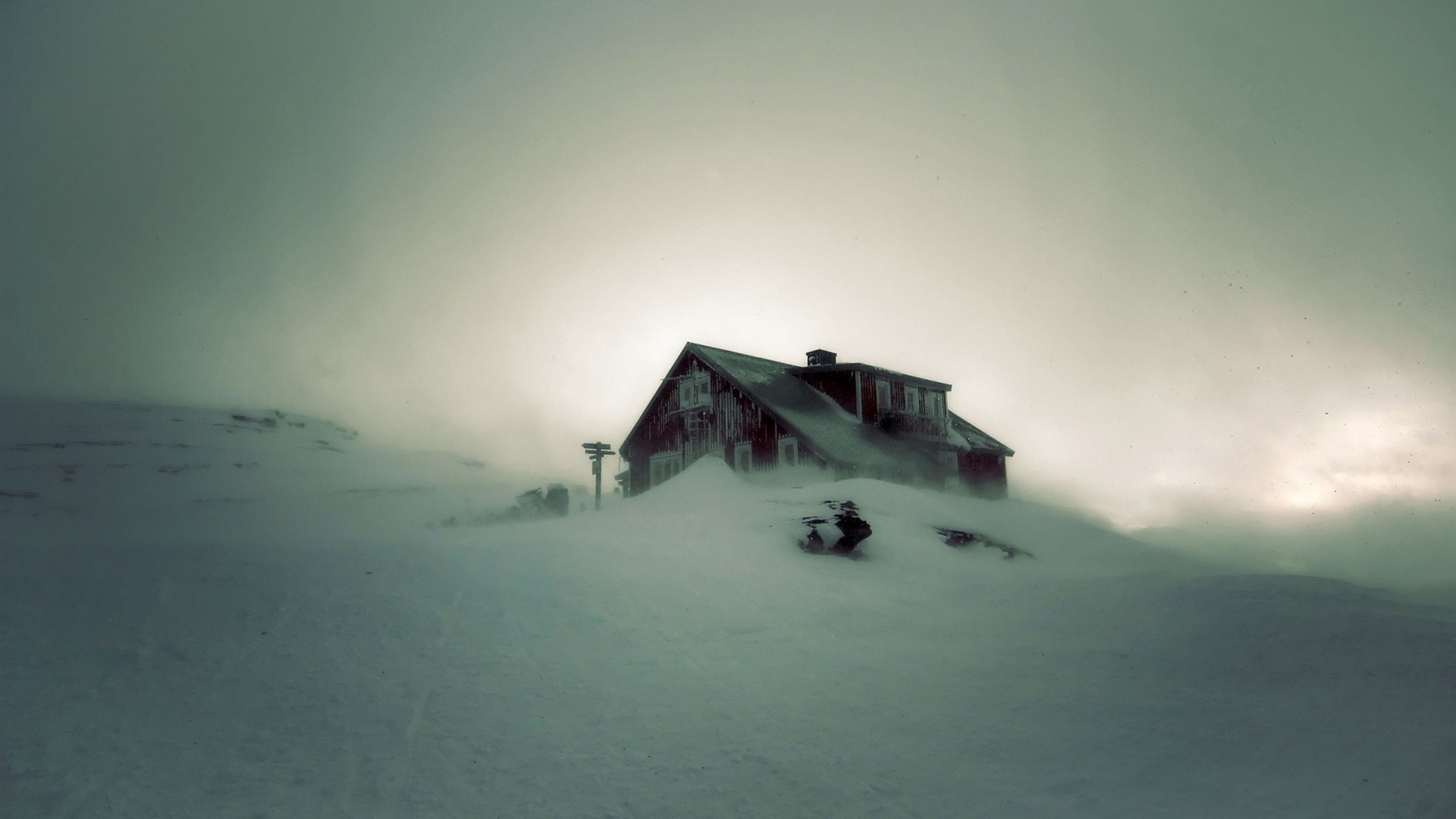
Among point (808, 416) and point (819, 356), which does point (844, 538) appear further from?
point (819, 356)

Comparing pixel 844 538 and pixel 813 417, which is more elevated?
pixel 813 417

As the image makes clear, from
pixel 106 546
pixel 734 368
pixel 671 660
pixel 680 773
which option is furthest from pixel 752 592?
pixel 734 368

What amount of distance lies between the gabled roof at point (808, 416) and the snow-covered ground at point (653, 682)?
440 inches

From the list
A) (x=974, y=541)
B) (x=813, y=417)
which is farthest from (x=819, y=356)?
(x=974, y=541)

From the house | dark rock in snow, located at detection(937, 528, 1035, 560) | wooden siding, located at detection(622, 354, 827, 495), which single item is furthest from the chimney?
dark rock in snow, located at detection(937, 528, 1035, 560)

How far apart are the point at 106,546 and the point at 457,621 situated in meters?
7.24

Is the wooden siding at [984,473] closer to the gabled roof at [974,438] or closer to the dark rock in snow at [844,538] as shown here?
the gabled roof at [974,438]

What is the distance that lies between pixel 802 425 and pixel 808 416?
67.0 inches

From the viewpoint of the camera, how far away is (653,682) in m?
9.73

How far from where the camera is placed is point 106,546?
41.5 feet

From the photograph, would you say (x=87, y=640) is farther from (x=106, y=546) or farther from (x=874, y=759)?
(x=874, y=759)

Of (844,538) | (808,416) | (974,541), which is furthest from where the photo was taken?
(808,416)

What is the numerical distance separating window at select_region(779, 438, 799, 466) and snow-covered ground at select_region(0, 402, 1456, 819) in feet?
36.8

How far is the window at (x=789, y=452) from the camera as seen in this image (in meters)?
28.0
